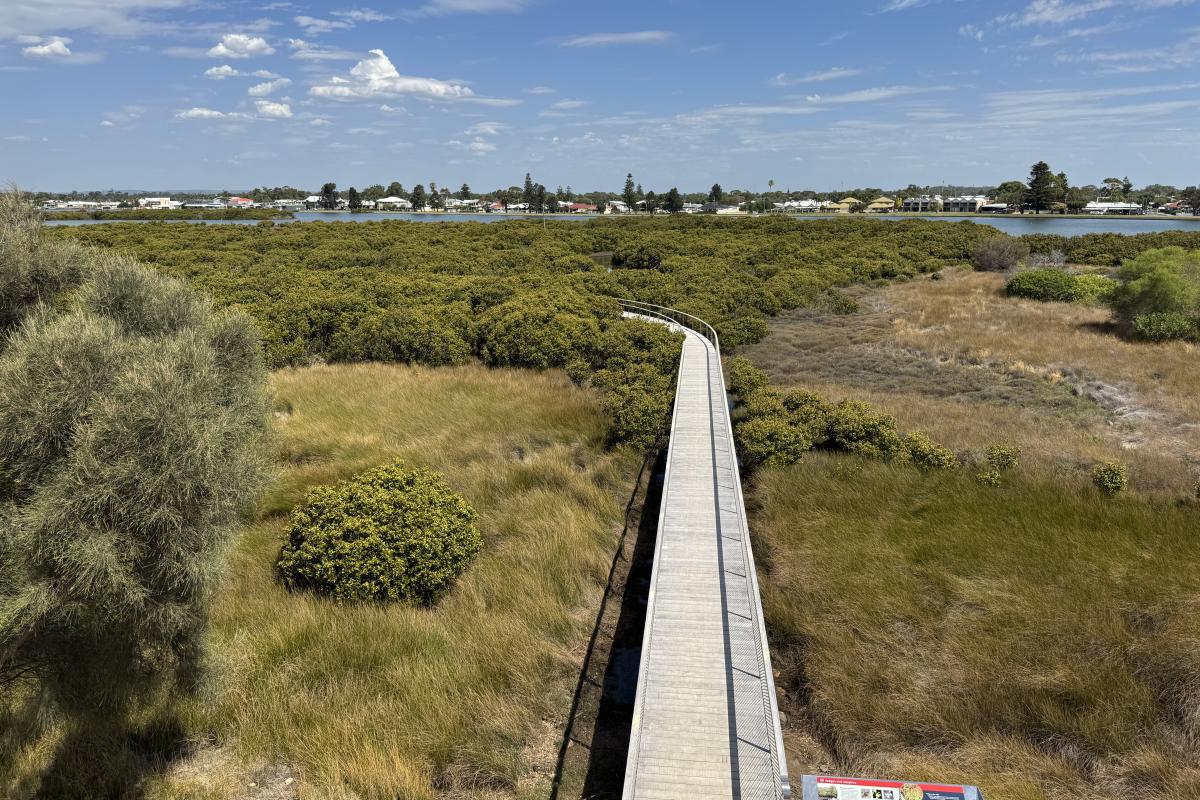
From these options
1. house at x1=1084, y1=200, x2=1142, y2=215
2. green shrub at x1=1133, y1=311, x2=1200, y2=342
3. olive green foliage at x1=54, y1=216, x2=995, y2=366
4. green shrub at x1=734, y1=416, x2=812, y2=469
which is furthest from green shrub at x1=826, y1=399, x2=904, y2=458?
house at x1=1084, y1=200, x2=1142, y2=215

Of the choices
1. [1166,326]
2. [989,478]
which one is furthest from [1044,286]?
[989,478]

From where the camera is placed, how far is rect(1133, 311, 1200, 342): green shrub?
26391 millimetres

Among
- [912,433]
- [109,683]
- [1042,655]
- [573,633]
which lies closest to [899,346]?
[912,433]

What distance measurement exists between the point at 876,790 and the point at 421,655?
6241mm

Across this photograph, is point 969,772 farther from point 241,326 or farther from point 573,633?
point 241,326

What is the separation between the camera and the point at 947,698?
8195 millimetres

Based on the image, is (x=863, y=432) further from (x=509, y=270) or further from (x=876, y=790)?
(x=509, y=270)

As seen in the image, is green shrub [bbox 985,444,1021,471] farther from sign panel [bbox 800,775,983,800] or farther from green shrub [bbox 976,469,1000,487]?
sign panel [bbox 800,775,983,800]

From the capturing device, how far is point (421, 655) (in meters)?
8.92

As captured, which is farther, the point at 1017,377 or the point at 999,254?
the point at 999,254

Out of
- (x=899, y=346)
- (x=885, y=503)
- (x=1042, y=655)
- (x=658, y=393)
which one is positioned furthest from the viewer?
(x=899, y=346)

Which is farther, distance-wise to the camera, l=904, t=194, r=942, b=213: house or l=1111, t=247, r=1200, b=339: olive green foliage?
l=904, t=194, r=942, b=213: house

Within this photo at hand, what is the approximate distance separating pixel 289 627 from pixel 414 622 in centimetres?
183

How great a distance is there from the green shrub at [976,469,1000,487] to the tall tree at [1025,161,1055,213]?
14194 centimetres
